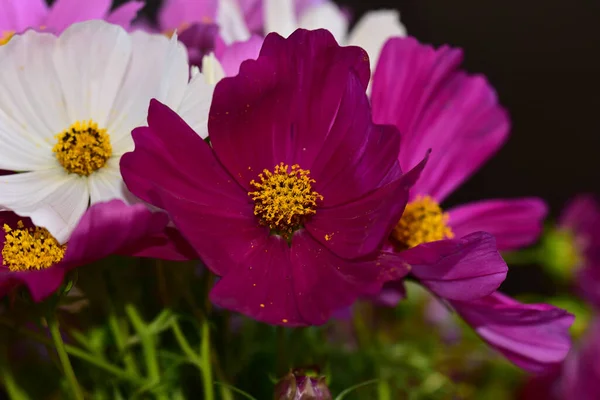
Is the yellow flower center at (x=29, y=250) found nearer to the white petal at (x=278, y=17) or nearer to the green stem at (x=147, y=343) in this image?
the green stem at (x=147, y=343)

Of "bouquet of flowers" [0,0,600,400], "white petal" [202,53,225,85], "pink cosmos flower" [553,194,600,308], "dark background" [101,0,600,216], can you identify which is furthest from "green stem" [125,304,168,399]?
"dark background" [101,0,600,216]

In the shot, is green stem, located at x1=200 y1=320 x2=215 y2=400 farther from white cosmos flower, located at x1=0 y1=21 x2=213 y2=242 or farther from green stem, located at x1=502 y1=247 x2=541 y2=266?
green stem, located at x1=502 y1=247 x2=541 y2=266

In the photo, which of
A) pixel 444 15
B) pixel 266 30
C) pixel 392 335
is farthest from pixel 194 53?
pixel 444 15

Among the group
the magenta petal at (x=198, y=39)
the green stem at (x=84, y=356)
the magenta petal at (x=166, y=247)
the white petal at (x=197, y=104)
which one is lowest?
the green stem at (x=84, y=356)

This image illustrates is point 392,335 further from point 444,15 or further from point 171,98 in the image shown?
point 444,15

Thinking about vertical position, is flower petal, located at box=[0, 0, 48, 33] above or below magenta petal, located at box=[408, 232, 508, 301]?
above

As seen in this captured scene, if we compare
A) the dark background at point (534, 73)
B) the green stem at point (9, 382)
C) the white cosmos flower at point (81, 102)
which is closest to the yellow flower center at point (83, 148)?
the white cosmos flower at point (81, 102)
